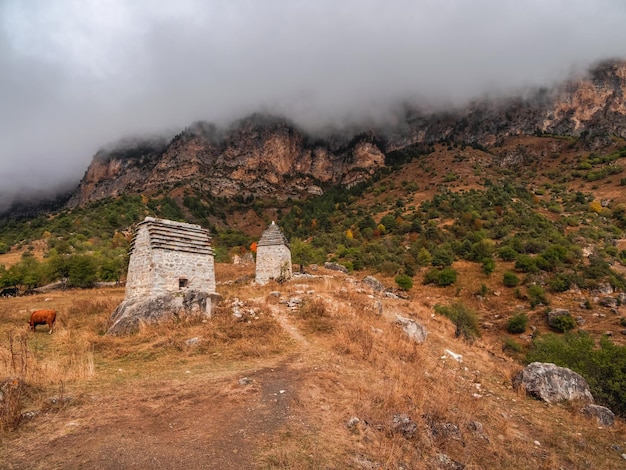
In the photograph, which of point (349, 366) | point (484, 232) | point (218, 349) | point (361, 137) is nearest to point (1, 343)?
point (218, 349)

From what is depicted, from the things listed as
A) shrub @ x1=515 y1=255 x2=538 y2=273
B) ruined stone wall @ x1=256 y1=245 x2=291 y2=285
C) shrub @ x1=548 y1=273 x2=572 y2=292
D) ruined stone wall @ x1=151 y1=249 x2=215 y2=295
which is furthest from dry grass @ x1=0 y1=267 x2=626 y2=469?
shrub @ x1=515 y1=255 x2=538 y2=273

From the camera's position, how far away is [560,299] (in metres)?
29.4

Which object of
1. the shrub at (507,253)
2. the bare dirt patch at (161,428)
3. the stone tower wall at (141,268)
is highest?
the stone tower wall at (141,268)

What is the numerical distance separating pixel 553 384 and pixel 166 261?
13.6 m

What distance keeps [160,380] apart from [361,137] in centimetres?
11868

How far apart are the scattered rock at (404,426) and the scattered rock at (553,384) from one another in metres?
5.83

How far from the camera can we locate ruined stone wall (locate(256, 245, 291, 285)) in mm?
23641

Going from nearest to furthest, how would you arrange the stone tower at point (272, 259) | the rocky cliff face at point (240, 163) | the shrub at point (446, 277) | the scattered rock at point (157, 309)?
1. the scattered rock at point (157, 309)
2. the stone tower at point (272, 259)
3. the shrub at point (446, 277)
4. the rocky cliff face at point (240, 163)

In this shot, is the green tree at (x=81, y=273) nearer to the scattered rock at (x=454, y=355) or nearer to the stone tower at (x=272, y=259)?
the stone tower at (x=272, y=259)

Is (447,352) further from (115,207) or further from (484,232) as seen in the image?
(115,207)

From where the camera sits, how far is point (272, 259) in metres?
23.8

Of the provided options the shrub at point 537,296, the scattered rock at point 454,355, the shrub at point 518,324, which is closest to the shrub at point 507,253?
the shrub at point 537,296

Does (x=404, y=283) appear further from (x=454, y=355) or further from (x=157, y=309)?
(x=157, y=309)

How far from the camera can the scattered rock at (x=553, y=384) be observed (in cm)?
973
